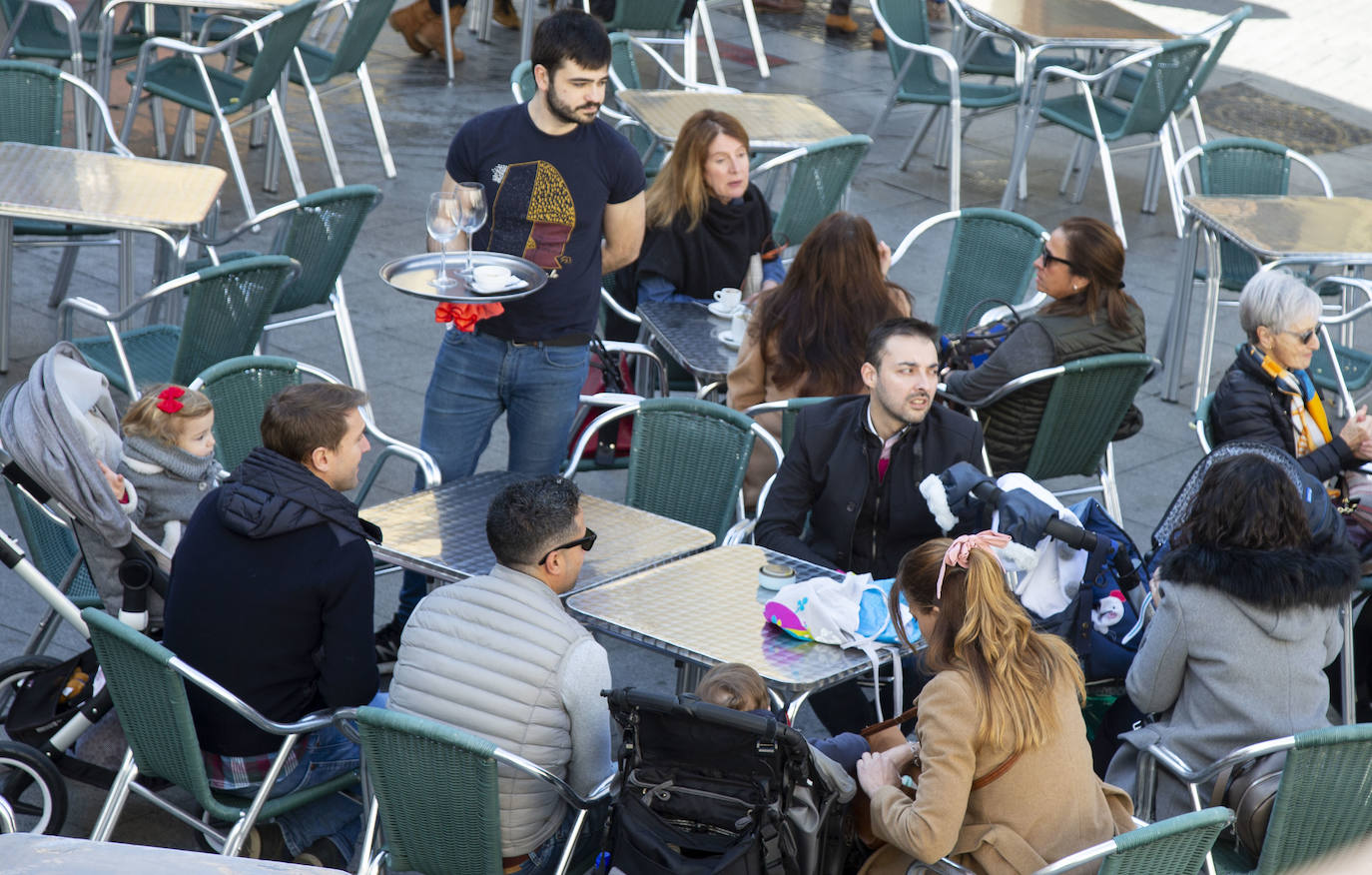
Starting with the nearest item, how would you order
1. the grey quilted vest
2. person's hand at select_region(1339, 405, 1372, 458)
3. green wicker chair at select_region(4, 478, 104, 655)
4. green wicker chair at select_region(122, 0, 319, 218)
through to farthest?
the grey quilted vest < green wicker chair at select_region(4, 478, 104, 655) < person's hand at select_region(1339, 405, 1372, 458) < green wicker chair at select_region(122, 0, 319, 218)

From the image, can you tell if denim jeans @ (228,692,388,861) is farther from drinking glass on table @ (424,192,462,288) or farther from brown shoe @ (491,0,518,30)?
brown shoe @ (491,0,518,30)

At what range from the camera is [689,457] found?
416cm

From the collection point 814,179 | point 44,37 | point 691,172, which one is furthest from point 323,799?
point 44,37

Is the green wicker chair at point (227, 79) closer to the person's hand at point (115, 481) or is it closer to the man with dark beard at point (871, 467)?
the person's hand at point (115, 481)

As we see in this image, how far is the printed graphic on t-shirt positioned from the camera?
400 cm

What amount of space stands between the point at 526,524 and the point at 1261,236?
Answer: 154 inches

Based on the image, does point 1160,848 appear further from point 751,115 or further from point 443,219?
point 751,115

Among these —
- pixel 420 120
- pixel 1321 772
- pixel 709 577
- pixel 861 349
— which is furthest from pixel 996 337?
pixel 420 120

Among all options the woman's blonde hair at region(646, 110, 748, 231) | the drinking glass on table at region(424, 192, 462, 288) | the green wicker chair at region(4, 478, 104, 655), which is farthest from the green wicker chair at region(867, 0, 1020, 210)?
the green wicker chair at region(4, 478, 104, 655)

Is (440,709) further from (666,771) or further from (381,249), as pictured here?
(381,249)

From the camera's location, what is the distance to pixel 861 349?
176 inches

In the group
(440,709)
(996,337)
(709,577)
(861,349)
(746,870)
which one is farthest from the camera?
(996,337)

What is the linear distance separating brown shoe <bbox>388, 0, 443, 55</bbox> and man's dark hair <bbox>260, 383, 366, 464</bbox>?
7026 mm

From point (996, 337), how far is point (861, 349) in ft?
2.45
